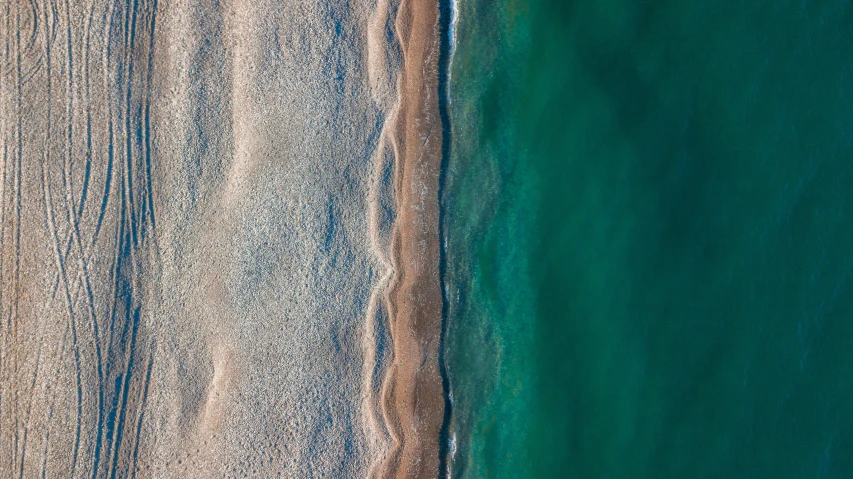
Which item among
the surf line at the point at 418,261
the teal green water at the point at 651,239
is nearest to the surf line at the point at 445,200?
the surf line at the point at 418,261

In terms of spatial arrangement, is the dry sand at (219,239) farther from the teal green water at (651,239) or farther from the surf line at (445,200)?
the teal green water at (651,239)

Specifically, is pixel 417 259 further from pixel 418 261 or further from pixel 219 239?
pixel 219 239

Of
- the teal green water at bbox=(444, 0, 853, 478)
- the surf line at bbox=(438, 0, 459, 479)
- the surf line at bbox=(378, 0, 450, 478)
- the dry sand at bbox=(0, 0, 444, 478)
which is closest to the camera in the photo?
the dry sand at bbox=(0, 0, 444, 478)

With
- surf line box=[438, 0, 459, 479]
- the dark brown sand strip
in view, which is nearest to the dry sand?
the dark brown sand strip

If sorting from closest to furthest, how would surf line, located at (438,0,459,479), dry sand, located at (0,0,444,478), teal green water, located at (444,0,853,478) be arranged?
dry sand, located at (0,0,444,478) < teal green water, located at (444,0,853,478) < surf line, located at (438,0,459,479)

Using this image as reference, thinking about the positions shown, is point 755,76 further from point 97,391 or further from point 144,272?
point 97,391

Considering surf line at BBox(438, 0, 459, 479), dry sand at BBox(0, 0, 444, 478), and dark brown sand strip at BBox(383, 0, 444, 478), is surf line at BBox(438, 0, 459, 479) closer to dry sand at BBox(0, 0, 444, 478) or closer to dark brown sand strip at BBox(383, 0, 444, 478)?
dark brown sand strip at BBox(383, 0, 444, 478)

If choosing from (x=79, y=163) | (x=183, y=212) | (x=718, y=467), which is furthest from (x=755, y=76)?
(x=79, y=163)
